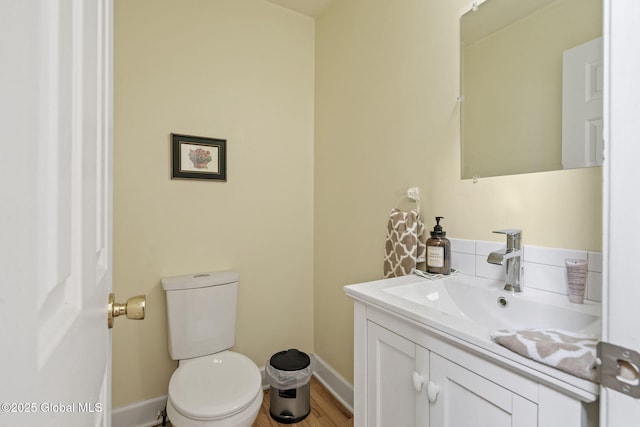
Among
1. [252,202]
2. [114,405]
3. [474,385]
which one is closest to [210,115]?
[252,202]

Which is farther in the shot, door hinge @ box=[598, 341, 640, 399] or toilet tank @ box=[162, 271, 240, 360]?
toilet tank @ box=[162, 271, 240, 360]

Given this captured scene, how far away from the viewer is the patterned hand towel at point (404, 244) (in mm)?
1312

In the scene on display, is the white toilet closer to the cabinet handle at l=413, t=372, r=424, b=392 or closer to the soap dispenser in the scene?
the cabinet handle at l=413, t=372, r=424, b=392

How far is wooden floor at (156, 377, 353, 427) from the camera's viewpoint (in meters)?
1.69

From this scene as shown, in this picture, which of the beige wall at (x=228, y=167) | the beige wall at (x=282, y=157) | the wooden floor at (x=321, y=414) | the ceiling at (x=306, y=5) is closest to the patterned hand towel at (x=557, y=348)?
the beige wall at (x=282, y=157)

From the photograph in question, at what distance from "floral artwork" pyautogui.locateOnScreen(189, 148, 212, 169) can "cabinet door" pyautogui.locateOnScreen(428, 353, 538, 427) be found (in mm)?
1603

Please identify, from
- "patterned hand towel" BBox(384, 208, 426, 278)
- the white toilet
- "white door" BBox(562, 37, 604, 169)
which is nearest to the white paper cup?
"white door" BBox(562, 37, 604, 169)

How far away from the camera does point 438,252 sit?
3.92 feet

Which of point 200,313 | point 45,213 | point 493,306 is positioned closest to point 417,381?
point 493,306

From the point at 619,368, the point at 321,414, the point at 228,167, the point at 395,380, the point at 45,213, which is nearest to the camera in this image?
the point at 45,213

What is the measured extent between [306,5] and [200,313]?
2.13 metres

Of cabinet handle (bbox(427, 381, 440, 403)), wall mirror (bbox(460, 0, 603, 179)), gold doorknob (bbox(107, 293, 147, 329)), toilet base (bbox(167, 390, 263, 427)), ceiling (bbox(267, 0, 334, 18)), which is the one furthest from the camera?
ceiling (bbox(267, 0, 334, 18))

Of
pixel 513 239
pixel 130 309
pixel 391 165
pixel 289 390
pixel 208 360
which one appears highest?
pixel 391 165

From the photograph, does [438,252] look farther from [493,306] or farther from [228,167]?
[228,167]
